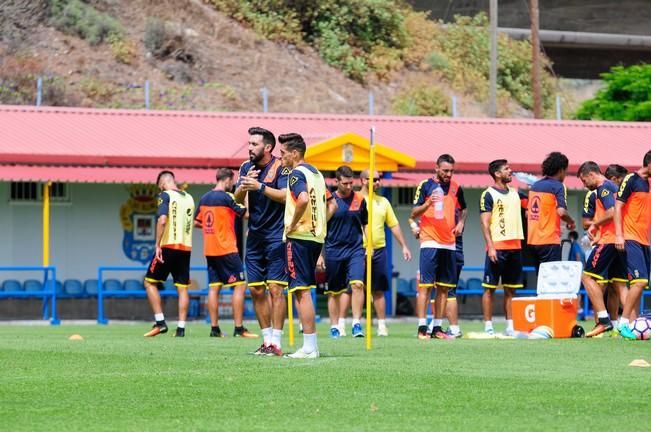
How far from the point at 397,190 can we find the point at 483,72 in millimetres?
26550

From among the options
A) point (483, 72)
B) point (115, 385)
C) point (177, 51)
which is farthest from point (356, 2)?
point (115, 385)

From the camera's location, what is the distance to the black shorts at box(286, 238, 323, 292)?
12258mm

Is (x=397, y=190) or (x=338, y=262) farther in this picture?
(x=397, y=190)

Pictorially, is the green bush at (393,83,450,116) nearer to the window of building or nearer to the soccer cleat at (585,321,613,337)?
the window of building

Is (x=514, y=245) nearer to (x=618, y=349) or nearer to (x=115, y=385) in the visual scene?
(x=618, y=349)

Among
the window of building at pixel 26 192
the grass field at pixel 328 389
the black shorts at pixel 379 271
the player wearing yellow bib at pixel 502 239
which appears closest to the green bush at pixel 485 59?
the window of building at pixel 26 192

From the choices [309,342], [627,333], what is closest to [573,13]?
[627,333]

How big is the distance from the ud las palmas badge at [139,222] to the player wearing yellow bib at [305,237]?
55.4ft

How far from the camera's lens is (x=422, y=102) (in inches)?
1945

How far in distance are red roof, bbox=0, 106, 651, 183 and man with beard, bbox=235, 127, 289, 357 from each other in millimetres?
13653

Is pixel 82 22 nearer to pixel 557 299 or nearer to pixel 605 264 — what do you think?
pixel 605 264

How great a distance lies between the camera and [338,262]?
1814 centimetres

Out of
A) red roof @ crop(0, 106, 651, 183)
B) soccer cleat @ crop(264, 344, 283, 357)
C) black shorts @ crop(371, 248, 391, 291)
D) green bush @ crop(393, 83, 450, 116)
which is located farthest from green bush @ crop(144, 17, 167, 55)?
soccer cleat @ crop(264, 344, 283, 357)

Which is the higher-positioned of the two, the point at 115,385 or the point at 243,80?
the point at 243,80
